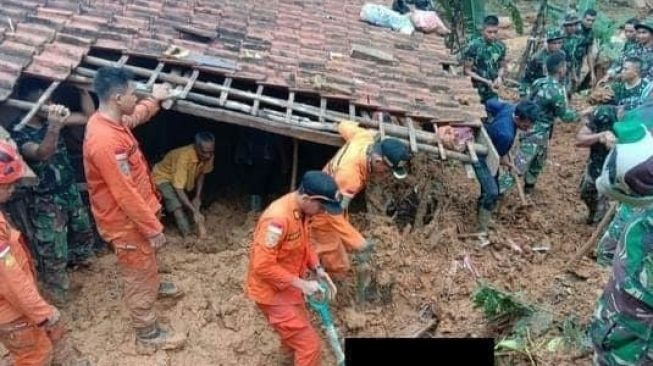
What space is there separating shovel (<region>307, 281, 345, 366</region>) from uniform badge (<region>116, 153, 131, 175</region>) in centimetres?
154

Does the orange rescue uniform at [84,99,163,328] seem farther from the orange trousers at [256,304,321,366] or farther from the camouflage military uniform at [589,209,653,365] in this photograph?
the camouflage military uniform at [589,209,653,365]

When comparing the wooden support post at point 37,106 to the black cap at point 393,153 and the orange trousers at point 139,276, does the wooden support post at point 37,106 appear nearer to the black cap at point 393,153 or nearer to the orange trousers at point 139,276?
the orange trousers at point 139,276

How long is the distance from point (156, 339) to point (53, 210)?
133 cm

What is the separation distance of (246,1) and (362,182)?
352cm

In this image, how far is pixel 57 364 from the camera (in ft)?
17.6

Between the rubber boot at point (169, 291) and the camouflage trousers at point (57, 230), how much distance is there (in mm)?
799

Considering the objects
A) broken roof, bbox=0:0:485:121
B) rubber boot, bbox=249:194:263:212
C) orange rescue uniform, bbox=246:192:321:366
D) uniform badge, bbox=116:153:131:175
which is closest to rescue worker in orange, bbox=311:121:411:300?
orange rescue uniform, bbox=246:192:321:366

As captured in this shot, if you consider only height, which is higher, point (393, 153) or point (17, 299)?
point (393, 153)

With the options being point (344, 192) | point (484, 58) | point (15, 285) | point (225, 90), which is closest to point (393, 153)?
point (344, 192)

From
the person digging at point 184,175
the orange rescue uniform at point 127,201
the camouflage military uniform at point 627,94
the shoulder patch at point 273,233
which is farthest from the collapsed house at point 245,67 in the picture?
the camouflage military uniform at point 627,94

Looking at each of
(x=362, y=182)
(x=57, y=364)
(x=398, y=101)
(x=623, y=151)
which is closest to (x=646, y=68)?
(x=398, y=101)

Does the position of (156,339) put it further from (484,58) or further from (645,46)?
(645,46)

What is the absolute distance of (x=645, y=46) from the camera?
8.79 meters

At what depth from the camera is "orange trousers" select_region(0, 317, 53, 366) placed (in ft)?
15.0
